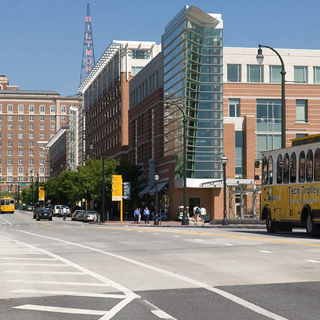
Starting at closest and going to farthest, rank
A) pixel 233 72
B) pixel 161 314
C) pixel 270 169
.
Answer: pixel 161 314 < pixel 270 169 < pixel 233 72

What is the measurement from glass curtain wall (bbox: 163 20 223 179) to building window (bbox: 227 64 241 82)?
259 centimetres

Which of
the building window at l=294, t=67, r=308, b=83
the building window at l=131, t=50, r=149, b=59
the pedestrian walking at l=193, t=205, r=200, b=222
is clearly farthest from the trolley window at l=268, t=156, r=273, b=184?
the building window at l=131, t=50, r=149, b=59

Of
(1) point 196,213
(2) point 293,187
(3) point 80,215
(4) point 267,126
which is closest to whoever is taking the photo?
(2) point 293,187

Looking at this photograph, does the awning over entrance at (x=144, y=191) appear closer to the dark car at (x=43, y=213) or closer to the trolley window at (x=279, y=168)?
the dark car at (x=43, y=213)

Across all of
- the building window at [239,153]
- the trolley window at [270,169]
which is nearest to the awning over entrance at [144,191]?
the building window at [239,153]

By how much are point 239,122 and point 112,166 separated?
18.4 meters

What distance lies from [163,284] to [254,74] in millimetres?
66359

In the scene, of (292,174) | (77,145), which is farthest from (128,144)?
(292,174)

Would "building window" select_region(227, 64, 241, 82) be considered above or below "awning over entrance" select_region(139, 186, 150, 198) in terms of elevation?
above

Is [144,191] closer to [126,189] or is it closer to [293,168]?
[126,189]

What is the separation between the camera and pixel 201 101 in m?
73.9

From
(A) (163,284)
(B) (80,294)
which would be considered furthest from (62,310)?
(A) (163,284)

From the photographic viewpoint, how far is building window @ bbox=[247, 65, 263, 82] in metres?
77.5

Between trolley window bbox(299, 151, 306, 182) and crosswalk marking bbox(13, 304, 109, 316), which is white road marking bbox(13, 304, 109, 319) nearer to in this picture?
crosswalk marking bbox(13, 304, 109, 316)
